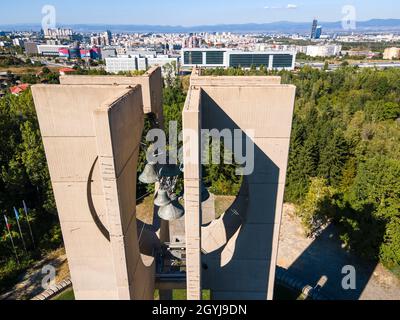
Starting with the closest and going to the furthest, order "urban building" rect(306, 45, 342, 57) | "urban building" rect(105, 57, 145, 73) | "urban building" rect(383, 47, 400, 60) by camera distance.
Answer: "urban building" rect(105, 57, 145, 73), "urban building" rect(383, 47, 400, 60), "urban building" rect(306, 45, 342, 57)

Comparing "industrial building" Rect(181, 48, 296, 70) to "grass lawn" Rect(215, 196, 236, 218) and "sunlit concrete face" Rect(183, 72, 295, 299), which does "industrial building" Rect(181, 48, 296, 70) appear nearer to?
"grass lawn" Rect(215, 196, 236, 218)

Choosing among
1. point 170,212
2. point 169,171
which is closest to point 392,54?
point 169,171

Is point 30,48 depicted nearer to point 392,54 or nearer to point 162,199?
point 162,199

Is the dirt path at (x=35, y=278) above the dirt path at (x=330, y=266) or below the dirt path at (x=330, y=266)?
above

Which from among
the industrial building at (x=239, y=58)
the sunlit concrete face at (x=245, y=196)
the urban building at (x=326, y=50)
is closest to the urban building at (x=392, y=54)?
the urban building at (x=326, y=50)

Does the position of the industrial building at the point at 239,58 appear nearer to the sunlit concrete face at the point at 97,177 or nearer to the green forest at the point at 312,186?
the green forest at the point at 312,186

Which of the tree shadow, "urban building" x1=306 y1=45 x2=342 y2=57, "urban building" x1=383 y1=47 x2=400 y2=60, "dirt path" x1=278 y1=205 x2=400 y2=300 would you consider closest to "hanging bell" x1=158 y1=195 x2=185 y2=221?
the tree shadow
